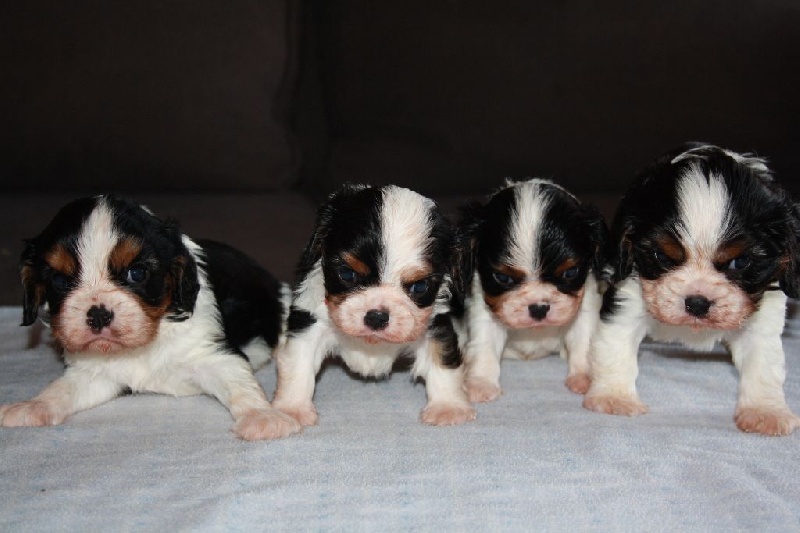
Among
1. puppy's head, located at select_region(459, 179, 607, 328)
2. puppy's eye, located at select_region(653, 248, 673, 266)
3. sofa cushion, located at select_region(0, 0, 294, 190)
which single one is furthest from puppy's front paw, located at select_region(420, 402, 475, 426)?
sofa cushion, located at select_region(0, 0, 294, 190)

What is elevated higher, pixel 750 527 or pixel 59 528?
pixel 750 527

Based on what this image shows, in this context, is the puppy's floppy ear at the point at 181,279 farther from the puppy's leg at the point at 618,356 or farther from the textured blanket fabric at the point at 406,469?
the puppy's leg at the point at 618,356

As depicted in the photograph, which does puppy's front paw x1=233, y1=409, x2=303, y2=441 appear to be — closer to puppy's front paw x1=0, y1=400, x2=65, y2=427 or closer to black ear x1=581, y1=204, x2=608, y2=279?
puppy's front paw x1=0, y1=400, x2=65, y2=427

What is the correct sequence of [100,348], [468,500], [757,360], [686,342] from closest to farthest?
[468,500] < [100,348] < [757,360] < [686,342]

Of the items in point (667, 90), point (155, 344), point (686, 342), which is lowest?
point (155, 344)

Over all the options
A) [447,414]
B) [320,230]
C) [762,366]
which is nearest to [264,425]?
[447,414]

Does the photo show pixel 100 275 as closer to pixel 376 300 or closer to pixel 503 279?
pixel 376 300

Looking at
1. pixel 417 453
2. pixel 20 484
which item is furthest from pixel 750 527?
pixel 20 484

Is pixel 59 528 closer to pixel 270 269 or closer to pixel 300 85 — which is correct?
pixel 270 269

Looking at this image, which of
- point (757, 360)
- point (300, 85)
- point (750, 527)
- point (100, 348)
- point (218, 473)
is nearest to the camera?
point (750, 527)
